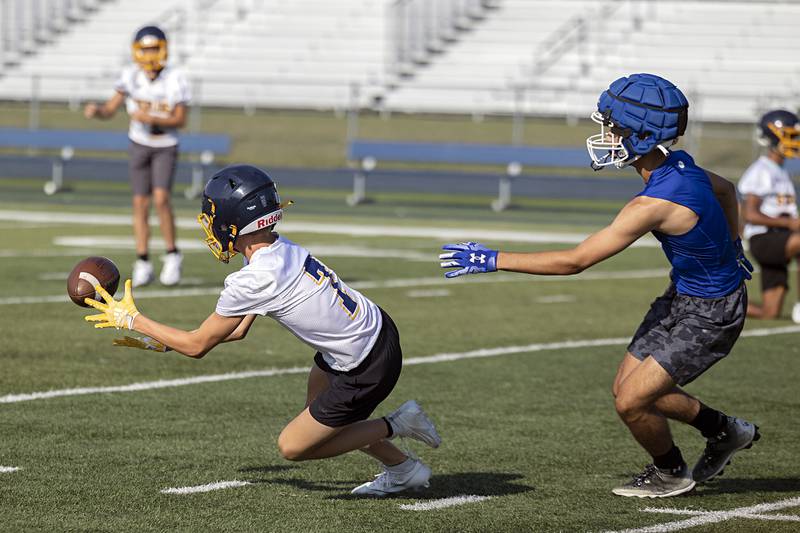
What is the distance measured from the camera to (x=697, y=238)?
5672mm

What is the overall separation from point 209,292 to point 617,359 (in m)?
4.01

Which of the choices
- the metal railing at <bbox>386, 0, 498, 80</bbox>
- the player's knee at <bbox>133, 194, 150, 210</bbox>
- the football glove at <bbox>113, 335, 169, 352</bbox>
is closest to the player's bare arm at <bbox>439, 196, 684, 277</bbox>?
the football glove at <bbox>113, 335, 169, 352</bbox>

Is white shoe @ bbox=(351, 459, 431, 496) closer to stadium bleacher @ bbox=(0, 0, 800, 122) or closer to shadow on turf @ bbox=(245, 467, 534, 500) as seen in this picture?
shadow on turf @ bbox=(245, 467, 534, 500)

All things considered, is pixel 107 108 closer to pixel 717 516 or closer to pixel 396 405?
pixel 396 405

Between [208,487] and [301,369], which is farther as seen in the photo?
[301,369]

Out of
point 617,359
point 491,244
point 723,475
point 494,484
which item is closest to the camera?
point 494,484

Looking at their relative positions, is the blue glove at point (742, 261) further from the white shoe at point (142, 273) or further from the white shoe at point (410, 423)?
the white shoe at point (142, 273)

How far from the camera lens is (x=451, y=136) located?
96.3 ft

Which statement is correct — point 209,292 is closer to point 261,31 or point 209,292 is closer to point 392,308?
point 392,308

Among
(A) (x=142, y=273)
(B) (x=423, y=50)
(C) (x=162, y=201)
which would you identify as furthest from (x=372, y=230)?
(B) (x=423, y=50)

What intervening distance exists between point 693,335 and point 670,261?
35 cm

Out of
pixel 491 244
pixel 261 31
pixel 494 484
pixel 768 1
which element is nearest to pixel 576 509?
pixel 494 484

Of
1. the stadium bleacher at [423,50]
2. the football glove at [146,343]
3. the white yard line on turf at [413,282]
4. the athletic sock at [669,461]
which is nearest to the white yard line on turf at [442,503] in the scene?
the athletic sock at [669,461]

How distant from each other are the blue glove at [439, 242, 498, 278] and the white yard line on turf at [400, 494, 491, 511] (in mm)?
896
